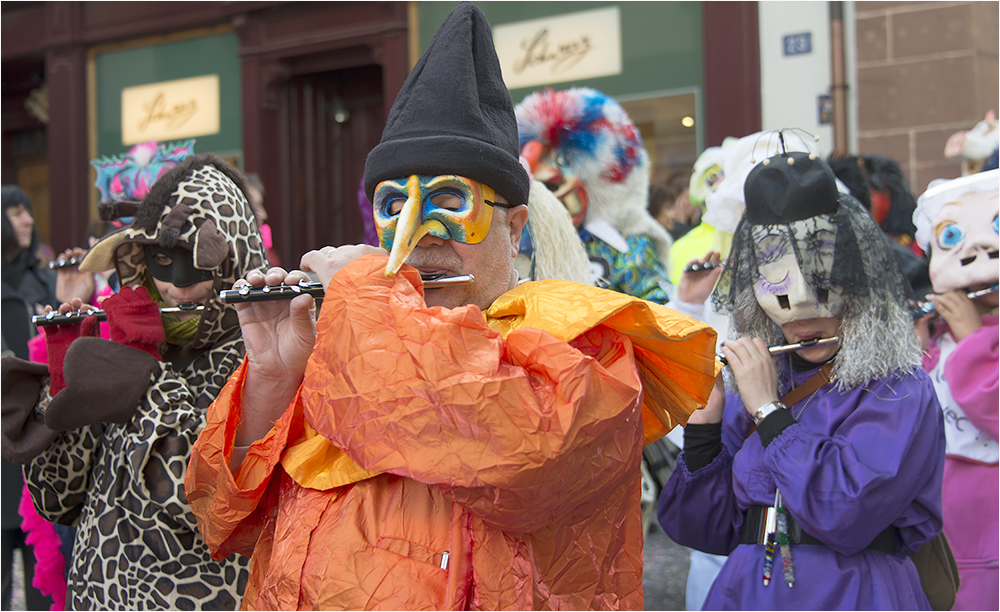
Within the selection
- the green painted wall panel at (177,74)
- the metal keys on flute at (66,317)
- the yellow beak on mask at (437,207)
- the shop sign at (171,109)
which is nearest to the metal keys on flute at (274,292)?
the yellow beak on mask at (437,207)

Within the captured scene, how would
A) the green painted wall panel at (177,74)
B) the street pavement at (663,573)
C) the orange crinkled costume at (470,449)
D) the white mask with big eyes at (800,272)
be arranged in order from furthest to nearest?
the green painted wall panel at (177,74) → the street pavement at (663,573) → the white mask with big eyes at (800,272) → the orange crinkled costume at (470,449)

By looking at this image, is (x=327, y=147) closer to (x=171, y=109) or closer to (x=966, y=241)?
(x=171, y=109)

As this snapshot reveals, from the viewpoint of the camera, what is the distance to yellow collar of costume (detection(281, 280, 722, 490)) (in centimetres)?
146

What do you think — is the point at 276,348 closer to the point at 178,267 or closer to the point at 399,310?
the point at 399,310

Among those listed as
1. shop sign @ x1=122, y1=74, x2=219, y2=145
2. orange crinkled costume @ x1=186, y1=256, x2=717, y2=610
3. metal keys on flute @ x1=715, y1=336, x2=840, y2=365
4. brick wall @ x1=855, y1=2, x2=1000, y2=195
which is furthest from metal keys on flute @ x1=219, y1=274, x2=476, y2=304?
shop sign @ x1=122, y1=74, x2=219, y2=145

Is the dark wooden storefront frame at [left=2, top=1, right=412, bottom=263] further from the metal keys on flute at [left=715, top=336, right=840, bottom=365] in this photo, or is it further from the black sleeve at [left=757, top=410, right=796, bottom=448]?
the black sleeve at [left=757, top=410, right=796, bottom=448]

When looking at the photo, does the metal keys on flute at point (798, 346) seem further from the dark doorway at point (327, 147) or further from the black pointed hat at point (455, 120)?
the dark doorway at point (327, 147)

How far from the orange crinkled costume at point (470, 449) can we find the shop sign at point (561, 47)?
5.99 m

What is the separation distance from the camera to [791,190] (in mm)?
2275

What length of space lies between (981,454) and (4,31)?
10.0 m

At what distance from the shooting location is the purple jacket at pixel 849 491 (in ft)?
6.52

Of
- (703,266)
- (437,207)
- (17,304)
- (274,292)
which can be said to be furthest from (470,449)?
(17,304)

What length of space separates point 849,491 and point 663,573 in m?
2.77

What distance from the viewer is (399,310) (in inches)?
53.8
